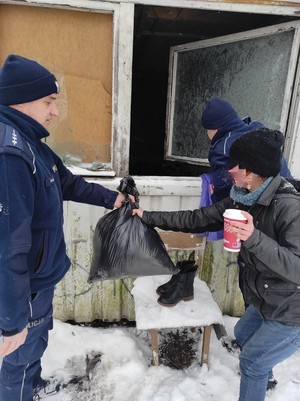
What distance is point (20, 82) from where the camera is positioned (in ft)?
4.66

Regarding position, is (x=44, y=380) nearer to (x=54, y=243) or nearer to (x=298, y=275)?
(x=54, y=243)

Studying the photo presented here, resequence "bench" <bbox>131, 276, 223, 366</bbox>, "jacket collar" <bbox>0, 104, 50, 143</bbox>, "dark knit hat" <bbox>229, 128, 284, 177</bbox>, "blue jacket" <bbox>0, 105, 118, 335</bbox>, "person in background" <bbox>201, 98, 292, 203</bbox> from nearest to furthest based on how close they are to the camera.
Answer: "blue jacket" <bbox>0, 105, 118, 335</bbox> → "jacket collar" <bbox>0, 104, 50, 143</bbox> → "dark knit hat" <bbox>229, 128, 284, 177</bbox> → "person in background" <bbox>201, 98, 292, 203</bbox> → "bench" <bbox>131, 276, 223, 366</bbox>

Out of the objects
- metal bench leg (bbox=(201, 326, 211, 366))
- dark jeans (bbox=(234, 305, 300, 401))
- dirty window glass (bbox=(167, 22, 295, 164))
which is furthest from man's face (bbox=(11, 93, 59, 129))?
dirty window glass (bbox=(167, 22, 295, 164))

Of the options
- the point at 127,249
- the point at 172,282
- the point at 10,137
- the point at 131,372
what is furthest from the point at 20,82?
the point at 131,372

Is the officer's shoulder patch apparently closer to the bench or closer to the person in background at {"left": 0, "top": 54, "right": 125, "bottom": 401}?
the person in background at {"left": 0, "top": 54, "right": 125, "bottom": 401}

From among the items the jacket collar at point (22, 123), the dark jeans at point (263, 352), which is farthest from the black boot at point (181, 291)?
the jacket collar at point (22, 123)

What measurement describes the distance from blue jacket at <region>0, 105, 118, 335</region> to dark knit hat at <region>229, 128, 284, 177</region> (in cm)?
94

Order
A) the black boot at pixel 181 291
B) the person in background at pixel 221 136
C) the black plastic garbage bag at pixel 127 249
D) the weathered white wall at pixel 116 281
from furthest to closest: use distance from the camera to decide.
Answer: the weathered white wall at pixel 116 281 < the black boot at pixel 181 291 < the person in background at pixel 221 136 < the black plastic garbage bag at pixel 127 249

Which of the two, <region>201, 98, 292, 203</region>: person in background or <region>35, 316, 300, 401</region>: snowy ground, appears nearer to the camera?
<region>201, 98, 292, 203</region>: person in background

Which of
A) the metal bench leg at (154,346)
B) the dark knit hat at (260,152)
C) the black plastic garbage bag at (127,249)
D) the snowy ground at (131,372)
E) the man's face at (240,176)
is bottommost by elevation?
the snowy ground at (131,372)

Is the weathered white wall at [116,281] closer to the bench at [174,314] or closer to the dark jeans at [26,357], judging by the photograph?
the bench at [174,314]

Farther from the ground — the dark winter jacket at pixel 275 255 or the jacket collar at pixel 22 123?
the jacket collar at pixel 22 123

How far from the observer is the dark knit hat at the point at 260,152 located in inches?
60.7

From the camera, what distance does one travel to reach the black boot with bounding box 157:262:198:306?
2354 millimetres
